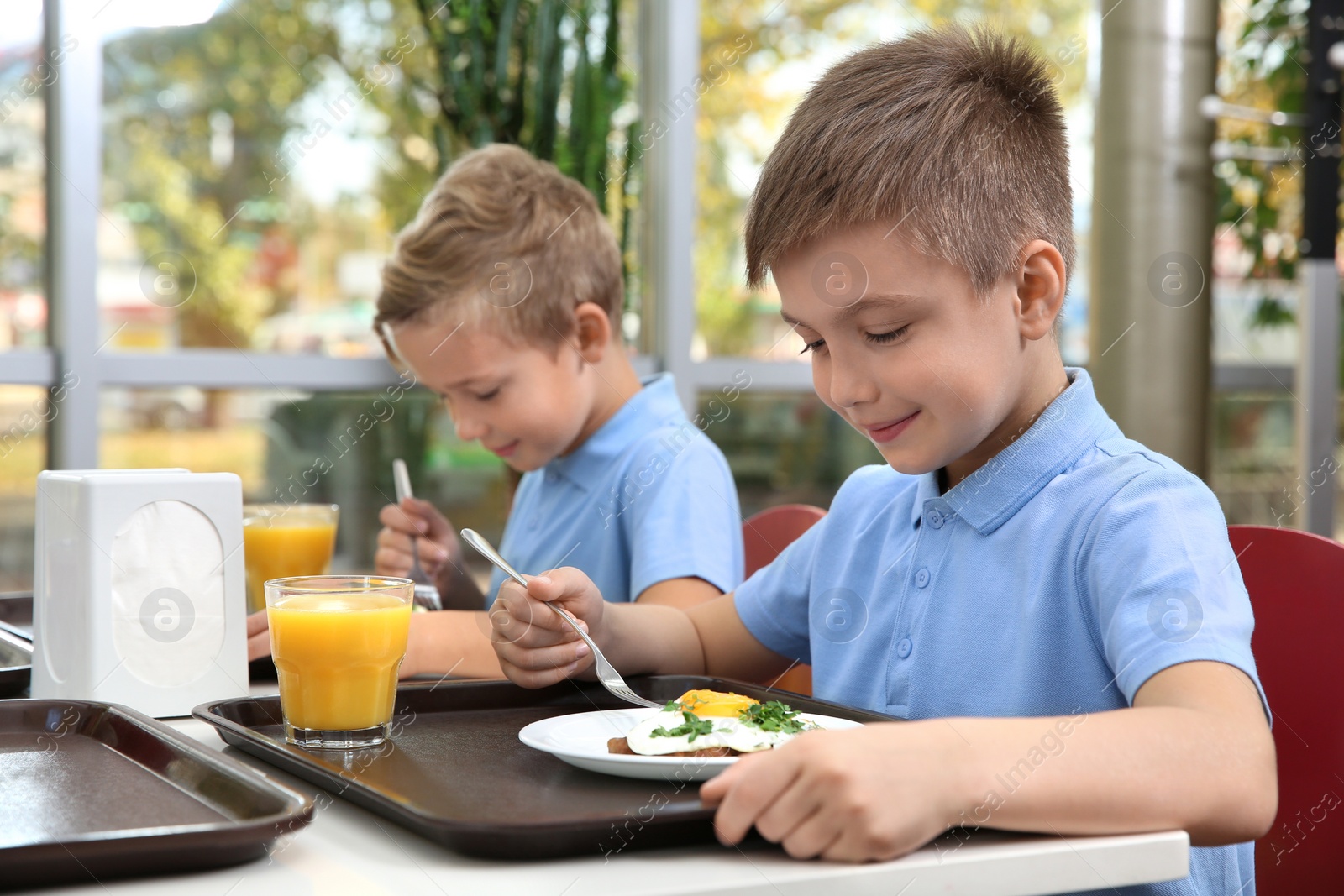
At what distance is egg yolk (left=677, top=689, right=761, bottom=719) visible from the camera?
0.81m

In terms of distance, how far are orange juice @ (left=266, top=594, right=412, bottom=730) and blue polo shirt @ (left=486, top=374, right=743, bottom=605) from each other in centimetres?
56

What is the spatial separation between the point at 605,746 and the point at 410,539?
2.96ft

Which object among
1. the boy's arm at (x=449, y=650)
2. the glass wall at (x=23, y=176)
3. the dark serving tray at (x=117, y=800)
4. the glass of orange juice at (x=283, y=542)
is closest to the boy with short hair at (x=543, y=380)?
the glass of orange juice at (x=283, y=542)

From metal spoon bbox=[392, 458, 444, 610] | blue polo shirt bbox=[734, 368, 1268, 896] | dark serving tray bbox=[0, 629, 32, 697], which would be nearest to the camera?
blue polo shirt bbox=[734, 368, 1268, 896]

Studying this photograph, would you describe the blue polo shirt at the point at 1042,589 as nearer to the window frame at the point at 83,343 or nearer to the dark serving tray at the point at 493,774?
the dark serving tray at the point at 493,774

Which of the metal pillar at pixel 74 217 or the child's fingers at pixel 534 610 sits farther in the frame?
the metal pillar at pixel 74 217

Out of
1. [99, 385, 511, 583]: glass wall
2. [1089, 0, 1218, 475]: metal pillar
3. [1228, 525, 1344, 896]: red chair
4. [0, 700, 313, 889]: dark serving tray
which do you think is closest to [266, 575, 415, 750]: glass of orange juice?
[0, 700, 313, 889]: dark serving tray

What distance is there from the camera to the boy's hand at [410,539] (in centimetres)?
165

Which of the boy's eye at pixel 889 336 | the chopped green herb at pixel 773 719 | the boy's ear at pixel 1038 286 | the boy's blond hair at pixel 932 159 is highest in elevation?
the boy's blond hair at pixel 932 159

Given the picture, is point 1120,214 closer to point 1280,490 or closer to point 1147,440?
point 1147,440

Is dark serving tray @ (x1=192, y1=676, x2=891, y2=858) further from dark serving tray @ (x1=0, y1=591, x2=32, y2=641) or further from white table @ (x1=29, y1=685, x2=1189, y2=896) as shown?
dark serving tray @ (x1=0, y1=591, x2=32, y2=641)

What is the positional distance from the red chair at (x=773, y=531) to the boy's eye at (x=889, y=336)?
512mm

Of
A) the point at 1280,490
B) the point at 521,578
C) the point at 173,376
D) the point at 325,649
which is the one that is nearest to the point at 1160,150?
the point at 1280,490

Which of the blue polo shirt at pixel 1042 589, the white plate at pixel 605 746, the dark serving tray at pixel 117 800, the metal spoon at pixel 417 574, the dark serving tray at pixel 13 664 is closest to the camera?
the dark serving tray at pixel 117 800
